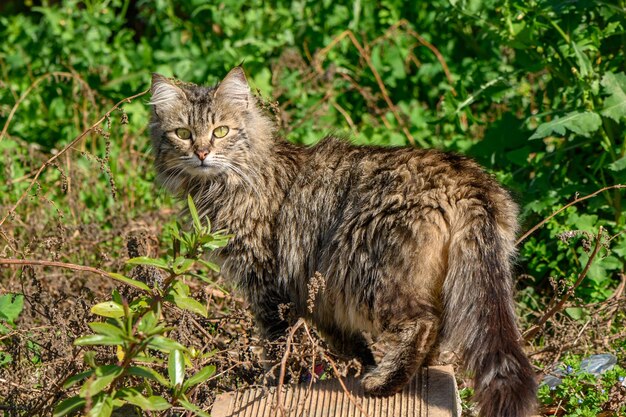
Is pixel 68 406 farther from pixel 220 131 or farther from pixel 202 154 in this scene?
pixel 220 131

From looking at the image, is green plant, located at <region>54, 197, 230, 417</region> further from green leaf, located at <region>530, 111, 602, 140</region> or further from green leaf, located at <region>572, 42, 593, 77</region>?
green leaf, located at <region>572, 42, 593, 77</region>

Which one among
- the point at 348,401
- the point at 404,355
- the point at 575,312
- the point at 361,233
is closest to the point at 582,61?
the point at 575,312

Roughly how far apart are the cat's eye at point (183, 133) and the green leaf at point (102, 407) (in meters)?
1.78

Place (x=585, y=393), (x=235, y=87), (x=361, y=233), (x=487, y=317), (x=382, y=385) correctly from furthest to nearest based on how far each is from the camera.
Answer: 1. (x=235, y=87)
2. (x=585, y=393)
3. (x=361, y=233)
4. (x=382, y=385)
5. (x=487, y=317)

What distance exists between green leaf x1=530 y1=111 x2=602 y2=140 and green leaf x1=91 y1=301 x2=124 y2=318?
8.02 feet

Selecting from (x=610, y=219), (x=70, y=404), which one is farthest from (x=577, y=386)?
(x=70, y=404)

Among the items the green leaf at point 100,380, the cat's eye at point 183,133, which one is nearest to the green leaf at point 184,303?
the green leaf at point 100,380

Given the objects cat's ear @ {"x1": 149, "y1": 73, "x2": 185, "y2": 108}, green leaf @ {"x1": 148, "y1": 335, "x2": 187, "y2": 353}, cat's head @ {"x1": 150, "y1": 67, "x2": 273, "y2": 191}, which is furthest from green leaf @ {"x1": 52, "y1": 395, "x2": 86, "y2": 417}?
cat's ear @ {"x1": 149, "y1": 73, "x2": 185, "y2": 108}

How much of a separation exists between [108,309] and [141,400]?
39cm

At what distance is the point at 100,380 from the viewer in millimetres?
2750

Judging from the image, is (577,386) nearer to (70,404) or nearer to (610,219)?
(610,219)

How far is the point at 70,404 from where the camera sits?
9.27 ft

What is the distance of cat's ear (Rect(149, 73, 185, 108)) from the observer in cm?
440

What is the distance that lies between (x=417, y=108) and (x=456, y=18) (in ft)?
4.25
